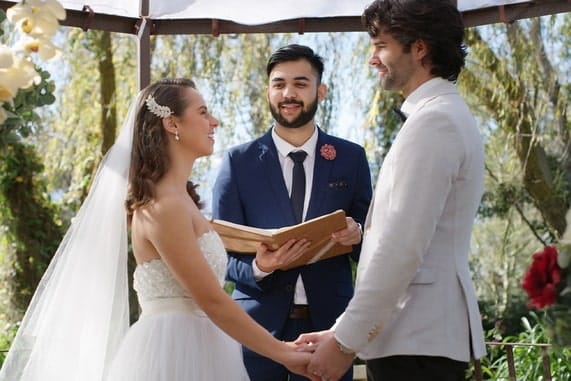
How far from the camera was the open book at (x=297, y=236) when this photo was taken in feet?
11.5

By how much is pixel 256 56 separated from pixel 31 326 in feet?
20.0

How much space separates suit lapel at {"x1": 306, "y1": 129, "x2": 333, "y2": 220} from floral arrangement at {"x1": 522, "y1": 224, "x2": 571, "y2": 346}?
6.13 feet

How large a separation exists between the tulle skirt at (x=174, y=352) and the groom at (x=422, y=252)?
1.72 ft

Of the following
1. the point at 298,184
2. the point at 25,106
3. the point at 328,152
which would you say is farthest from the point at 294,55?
the point at 25,106

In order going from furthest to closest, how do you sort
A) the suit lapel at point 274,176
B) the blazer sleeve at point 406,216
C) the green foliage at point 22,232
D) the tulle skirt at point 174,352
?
the green foliage at point 22,232, the suit lapel at point 274,176, the tulle skirt at point 174,352, the blazer sleeve at point 406,216

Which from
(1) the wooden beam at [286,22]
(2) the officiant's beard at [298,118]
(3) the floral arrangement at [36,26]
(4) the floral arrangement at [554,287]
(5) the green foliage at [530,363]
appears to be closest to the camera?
(3) the floral arrangement at [36,26]

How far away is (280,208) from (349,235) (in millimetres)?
398

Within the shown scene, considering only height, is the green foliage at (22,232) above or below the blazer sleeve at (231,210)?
below

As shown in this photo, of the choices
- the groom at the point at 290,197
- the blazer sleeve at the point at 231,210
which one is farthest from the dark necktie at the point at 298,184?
the blazer sleeve at the point at 231,210

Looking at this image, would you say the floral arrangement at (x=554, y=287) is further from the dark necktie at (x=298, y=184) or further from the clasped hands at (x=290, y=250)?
the dark necktie at (x=298, y=184)

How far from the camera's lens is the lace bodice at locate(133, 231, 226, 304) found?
3.27 meters

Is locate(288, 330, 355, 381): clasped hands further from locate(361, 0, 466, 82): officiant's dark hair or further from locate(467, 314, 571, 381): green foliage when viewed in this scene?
locate(467, 314, 571, 381): green foliage

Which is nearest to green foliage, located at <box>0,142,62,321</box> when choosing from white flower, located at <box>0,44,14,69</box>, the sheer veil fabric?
the sheer veil fabric

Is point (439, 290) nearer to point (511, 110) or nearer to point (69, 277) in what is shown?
point (69, 277)
